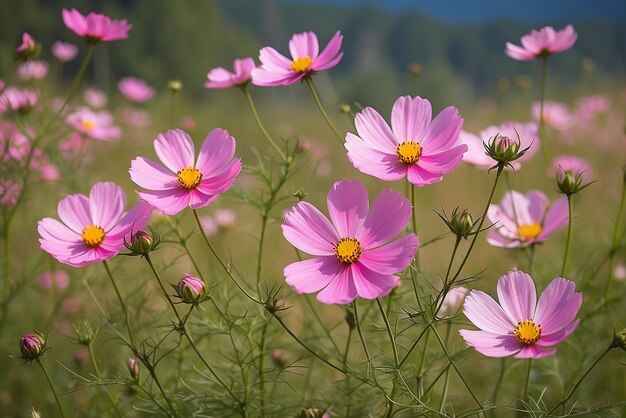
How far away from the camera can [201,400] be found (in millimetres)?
704

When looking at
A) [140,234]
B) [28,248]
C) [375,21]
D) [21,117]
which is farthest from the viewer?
[375,21]

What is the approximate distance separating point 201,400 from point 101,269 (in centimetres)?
68

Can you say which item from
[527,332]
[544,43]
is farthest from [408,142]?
[544,43]

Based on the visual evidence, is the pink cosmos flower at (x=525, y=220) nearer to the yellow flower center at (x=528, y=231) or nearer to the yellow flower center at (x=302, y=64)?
the yellow flower center at (x=528, y=231)

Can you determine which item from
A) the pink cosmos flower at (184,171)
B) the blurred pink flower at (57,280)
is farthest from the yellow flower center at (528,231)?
the blurred pink flower at (57,280)

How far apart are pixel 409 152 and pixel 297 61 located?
24 centimetres

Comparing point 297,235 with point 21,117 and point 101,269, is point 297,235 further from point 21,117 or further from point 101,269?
point 101,269

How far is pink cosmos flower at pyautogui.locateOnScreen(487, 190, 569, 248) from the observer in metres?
0.81

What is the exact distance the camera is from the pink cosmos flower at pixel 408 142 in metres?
0.57

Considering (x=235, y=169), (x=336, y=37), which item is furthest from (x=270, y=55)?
(x=235, y=169)

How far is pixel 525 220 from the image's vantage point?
0.88 meters

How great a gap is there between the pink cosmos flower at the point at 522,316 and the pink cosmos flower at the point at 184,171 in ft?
0.99

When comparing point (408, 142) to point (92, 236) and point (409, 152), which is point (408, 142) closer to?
point (409, 152)

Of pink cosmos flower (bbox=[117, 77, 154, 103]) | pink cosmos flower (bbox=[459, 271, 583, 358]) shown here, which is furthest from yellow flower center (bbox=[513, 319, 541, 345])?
pink cosmos flower (bbox=[117, 77, 154, 103])
